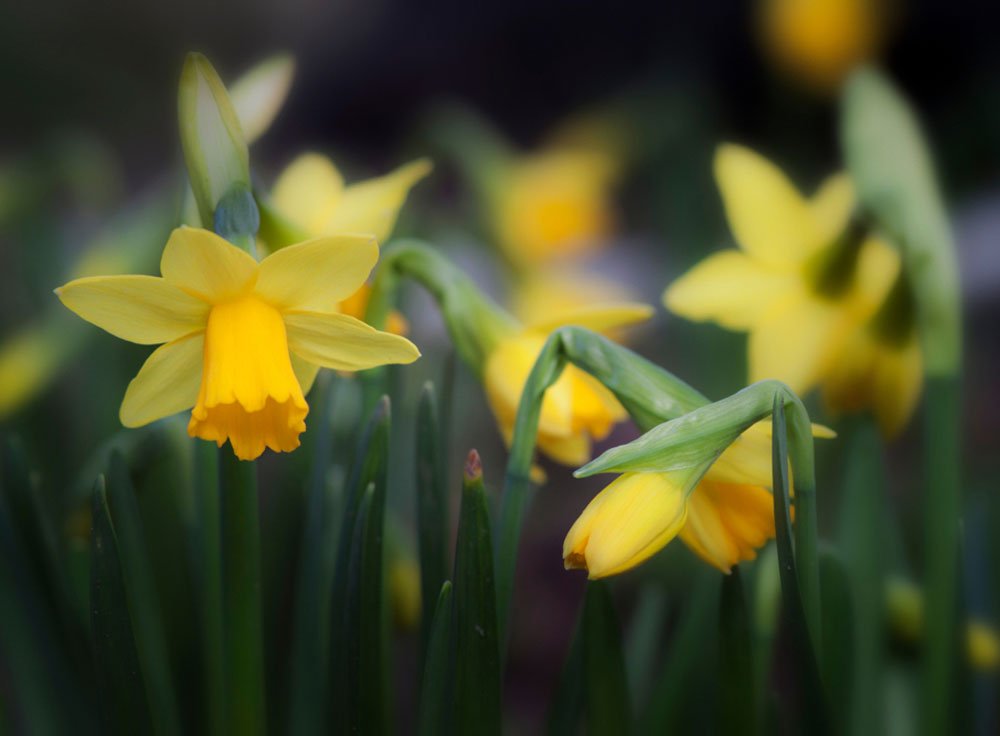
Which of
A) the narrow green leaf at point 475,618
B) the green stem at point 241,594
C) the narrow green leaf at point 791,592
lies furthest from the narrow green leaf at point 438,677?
the narrow green leaf at point 791,592

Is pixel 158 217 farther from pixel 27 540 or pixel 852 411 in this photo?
pixel 852 411

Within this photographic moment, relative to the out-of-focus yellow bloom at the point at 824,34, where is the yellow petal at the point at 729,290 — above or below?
below

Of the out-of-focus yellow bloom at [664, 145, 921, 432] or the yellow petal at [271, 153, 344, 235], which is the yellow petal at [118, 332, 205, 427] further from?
the out-of-focus yellow bloom at [664, 145, 921, 432]

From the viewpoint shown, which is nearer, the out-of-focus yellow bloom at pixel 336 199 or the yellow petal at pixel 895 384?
the out-of-focus yellow bloom at pixel 336 199

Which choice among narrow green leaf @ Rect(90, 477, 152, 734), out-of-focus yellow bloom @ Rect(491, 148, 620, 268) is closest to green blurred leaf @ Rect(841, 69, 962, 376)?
narrow green leaf @ Rect(90, 477, 152, 734)

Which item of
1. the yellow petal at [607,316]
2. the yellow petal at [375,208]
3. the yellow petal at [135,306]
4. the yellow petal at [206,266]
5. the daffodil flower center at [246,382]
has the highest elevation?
the yellow petal at [375,208]

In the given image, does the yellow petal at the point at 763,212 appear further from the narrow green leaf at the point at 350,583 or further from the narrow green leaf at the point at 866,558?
the narrow green leaf at the point at 350,583
